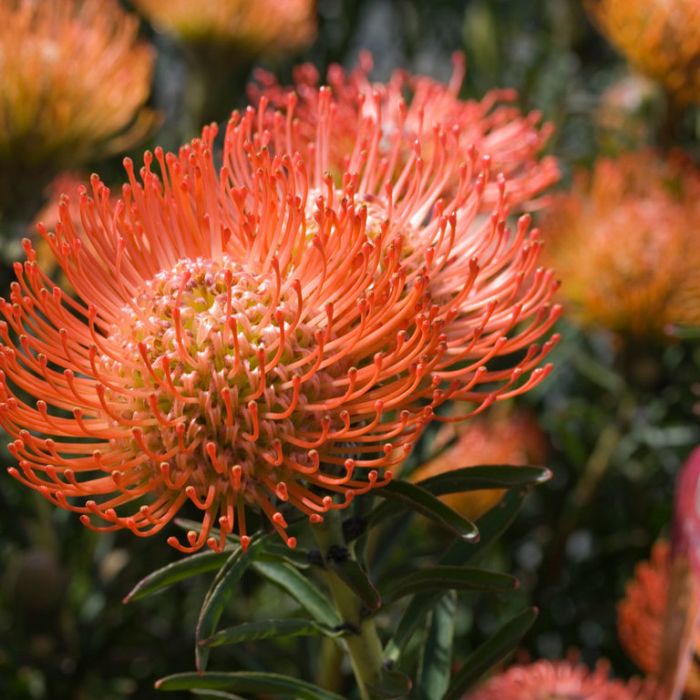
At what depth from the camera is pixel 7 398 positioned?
1.57 feet

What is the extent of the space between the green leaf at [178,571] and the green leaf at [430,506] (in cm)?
9

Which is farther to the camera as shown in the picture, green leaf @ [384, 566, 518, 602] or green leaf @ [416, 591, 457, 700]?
green leaf @ [416, 591, 457, 700]

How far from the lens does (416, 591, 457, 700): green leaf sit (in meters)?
0.62

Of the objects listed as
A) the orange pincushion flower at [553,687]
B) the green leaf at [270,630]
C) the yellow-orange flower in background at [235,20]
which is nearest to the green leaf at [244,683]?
the green leaf at [270,630]

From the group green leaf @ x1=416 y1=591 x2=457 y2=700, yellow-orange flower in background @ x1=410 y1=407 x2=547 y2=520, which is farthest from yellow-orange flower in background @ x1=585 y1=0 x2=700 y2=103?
green leaf @ x1=416 y1=591 x2=457 y2=700

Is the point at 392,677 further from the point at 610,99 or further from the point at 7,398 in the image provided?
the point at 610,99

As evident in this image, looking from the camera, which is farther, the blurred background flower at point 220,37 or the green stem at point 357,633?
the blurred background flower at point 220,37

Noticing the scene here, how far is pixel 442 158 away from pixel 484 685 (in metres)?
0.46

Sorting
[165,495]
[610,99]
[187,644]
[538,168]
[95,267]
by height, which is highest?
[610,99]

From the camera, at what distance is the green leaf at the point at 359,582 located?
1.68 feet

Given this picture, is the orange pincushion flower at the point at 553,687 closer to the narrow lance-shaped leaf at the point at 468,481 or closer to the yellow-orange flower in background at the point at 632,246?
the narrow lance-shaped leaf at the point at 468,481

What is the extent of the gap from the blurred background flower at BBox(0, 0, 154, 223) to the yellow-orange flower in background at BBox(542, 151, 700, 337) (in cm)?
43

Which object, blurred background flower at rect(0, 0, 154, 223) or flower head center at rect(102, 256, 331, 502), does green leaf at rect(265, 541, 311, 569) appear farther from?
blurred background flower at rect(0, 0, 154, 223)

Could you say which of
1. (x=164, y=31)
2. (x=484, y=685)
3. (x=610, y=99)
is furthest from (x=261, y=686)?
(x=164, y=31)
